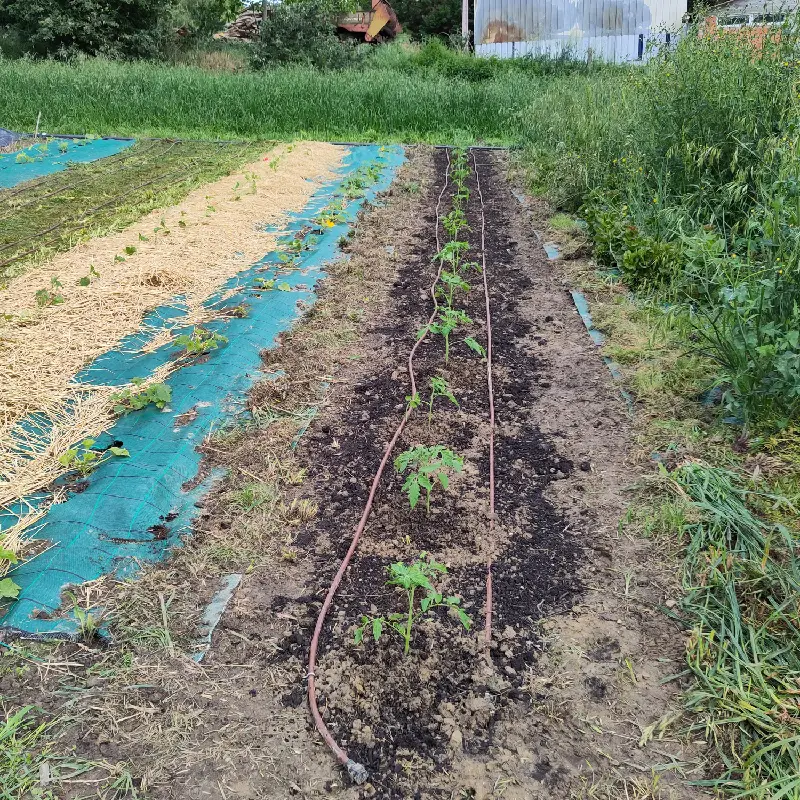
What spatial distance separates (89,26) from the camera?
20312 millimetres

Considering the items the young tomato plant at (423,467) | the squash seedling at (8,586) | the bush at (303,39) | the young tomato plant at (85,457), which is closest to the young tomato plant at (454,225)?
the young tomato plant at (423,467)

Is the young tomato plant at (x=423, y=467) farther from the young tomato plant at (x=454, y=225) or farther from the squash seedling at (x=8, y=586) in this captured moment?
the young tomato plant at (x=454, y=225)

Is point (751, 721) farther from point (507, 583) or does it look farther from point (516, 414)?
point (516, 414)

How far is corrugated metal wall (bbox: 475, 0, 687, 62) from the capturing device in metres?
18.0

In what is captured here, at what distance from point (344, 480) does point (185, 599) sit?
0.99 m

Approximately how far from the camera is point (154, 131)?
12812 millimetres

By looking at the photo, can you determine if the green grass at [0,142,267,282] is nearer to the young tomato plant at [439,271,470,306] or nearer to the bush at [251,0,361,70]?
the young tomato plant at [439,271,470,306]

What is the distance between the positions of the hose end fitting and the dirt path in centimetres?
4

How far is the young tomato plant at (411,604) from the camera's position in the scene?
88.2 inches

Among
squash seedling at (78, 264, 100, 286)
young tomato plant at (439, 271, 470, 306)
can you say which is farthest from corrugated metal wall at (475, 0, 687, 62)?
squash seedling at (78, 264, 100, 286)

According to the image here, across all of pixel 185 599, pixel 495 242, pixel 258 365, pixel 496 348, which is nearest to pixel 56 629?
pixel 185 599

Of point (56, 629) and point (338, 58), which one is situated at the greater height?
point (338, 58)

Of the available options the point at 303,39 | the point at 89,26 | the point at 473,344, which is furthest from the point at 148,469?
the point at 89,26

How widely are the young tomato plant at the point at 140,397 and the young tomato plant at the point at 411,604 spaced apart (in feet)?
5.50
